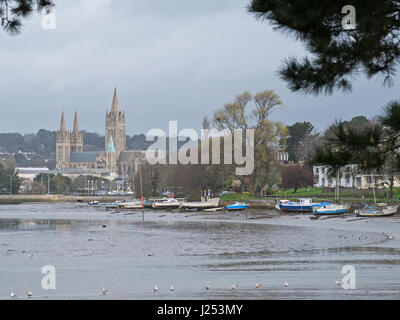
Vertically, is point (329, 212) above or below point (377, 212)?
below

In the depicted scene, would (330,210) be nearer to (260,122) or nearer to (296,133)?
(260,122)

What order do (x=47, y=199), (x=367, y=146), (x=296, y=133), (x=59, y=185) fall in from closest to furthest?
(x=367, y=146)
(x=296, y=133)
(x=47, y=199)
(x=59, y=185)

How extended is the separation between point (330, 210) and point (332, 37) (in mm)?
57198

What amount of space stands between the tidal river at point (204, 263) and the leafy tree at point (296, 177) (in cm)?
5261

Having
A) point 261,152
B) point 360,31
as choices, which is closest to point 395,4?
point 360,31

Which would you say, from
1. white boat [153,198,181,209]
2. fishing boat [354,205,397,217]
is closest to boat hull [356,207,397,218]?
fishing boat [354,205,397,217]

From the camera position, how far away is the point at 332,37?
1205 centimetres

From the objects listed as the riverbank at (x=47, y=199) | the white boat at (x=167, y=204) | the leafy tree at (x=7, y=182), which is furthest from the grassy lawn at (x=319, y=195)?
the leafy tree at (x=7, y=182)

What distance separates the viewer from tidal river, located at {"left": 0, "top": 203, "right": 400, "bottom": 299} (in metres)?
20.0

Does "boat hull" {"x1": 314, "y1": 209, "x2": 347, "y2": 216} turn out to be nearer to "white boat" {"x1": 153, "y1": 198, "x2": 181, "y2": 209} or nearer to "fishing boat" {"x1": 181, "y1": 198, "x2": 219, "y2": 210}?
"fishing boat" {"x1": 181, "y1": 198, "x2": 219, "y2": 210}

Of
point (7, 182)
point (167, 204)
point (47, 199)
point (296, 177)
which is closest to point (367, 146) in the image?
point (167, 204)

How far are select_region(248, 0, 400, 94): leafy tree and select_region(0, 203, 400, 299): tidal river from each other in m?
8.22

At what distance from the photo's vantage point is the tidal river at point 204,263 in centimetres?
1995

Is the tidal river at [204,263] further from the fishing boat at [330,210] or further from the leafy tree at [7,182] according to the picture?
the leafy tree at [7,182]
